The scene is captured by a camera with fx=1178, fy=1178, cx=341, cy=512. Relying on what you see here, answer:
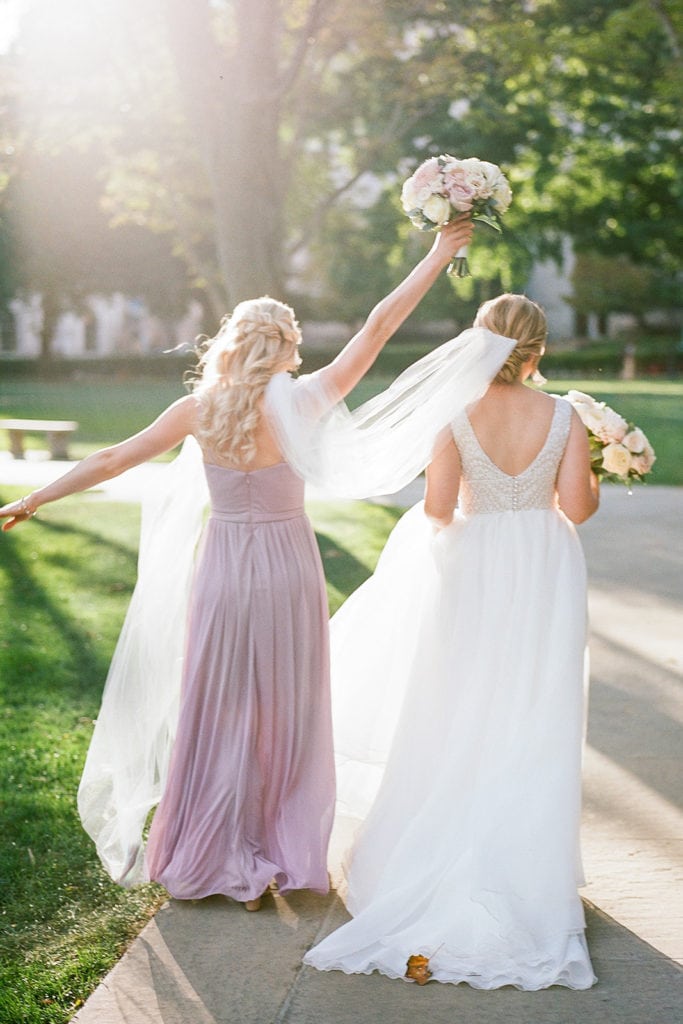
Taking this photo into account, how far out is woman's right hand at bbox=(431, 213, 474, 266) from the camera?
4152mm

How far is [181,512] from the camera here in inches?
183

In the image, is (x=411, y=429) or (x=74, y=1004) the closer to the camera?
(x=74, y=1004)

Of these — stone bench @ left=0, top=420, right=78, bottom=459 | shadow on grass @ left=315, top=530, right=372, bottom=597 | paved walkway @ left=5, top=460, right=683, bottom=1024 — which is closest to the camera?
paved walkway @ left=5, top=460, right=683, bottom=1024

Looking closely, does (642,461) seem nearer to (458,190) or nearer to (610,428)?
(610,428)

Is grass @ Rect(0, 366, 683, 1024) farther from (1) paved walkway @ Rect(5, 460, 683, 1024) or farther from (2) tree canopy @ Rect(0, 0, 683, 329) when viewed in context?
(2) tree canopy @ Rect(0, 0, 683, 329)

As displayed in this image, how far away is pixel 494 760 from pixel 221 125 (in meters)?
8.27

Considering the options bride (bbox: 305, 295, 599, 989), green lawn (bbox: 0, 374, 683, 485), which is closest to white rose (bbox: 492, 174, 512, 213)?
bride (bbox: 305, 295, 599, 989)

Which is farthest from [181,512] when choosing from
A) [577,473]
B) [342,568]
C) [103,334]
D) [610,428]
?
[103,334]

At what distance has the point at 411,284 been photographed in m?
4.06

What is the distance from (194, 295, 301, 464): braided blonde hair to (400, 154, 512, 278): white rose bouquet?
1.98 feet

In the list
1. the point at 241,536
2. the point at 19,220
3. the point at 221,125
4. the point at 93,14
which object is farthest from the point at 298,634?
the point at 19,220

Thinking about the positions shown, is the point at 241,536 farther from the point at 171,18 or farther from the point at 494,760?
the point at 171,18

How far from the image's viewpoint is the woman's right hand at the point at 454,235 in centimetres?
415

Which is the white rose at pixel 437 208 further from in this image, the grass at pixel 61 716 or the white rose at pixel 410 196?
the grass at pixel 61 716
